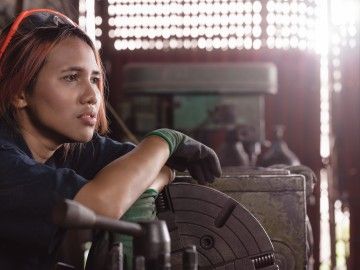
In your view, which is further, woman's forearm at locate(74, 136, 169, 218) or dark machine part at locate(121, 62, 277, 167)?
dark machine part at locate(121, 62, 277, 167)

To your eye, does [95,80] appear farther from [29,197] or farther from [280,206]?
[280,206]

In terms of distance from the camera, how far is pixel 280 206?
6.13 ft

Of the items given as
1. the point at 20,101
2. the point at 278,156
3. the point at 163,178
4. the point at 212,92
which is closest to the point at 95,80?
the point at 20,101

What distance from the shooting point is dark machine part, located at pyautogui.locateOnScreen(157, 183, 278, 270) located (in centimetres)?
163

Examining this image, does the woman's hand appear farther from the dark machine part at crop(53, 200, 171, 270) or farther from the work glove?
the dark machine part at crop(53, 200, 171, 270)

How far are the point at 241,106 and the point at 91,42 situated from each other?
2.99 m

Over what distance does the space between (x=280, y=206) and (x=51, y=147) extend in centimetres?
66

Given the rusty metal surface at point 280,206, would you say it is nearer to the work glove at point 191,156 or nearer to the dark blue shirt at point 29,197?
the work glove at point 191,156

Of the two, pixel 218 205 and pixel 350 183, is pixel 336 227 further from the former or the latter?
pixel 218 205

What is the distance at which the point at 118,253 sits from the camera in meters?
1.19

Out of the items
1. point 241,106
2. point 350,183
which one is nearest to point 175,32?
point 241,106

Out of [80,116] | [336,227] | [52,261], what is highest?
[80,116]

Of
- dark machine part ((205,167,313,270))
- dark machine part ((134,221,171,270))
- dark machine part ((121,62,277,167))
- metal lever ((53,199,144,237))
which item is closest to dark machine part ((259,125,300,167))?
dark machine part ((121,62,277,167))

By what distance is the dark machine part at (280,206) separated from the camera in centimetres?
185
